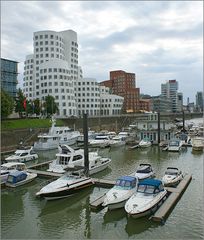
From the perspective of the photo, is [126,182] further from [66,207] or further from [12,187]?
[12,187]

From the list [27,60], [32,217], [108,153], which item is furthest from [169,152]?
[27,60]

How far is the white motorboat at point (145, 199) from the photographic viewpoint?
61.2ft

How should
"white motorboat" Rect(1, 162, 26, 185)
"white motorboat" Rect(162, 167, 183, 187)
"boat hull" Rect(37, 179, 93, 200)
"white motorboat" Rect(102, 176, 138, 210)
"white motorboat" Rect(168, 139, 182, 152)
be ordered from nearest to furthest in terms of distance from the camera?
"white motorboat" Rect(102, 176, 138, 210), "boat hull" Rect(37, 179, 93, 200), "white motorboat" Rect(162, 167, 183, 187), "white motorboat" Rect(1, 162, 26, 185), "white motorboat" Rect(168, 139, 182, 152)

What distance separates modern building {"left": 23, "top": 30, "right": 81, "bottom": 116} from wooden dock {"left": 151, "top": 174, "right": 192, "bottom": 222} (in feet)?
279

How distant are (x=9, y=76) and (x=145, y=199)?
77.7m

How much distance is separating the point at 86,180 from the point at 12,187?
7560 millimetres

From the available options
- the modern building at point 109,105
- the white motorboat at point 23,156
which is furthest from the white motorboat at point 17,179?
the modern building at point 109,105

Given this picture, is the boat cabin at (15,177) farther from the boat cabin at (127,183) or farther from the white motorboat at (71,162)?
the boat cabin at (127,183)

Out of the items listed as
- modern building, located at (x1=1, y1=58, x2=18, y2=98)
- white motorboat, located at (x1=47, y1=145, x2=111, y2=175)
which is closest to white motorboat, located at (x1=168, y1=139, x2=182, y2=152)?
white motorboat, located at (x1=47, y1=145, x2=111, y2=175)

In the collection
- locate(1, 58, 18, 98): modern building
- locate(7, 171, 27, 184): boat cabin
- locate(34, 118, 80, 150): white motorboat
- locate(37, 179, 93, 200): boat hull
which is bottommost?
locate(37, 179, 93, 200): boat hull

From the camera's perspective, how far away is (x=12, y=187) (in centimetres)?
2744

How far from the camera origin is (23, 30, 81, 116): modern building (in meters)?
108

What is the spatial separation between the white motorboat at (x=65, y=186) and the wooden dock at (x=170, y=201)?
25.3 ft

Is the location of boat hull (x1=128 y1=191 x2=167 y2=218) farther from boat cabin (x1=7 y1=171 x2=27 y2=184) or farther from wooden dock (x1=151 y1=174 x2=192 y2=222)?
boat cabin (x1=7 y1=171 x2=27 y2=184)
